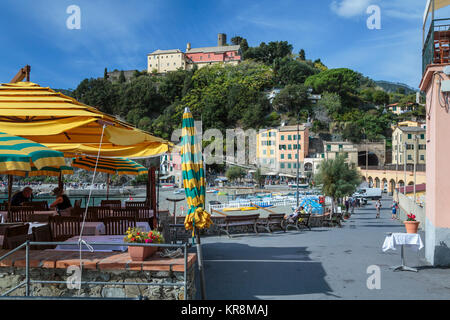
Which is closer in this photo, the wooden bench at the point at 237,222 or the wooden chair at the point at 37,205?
the wooden chair at the point at 37,205

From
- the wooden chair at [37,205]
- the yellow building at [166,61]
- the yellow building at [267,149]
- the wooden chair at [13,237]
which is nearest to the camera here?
the wooden chair at [13,237]

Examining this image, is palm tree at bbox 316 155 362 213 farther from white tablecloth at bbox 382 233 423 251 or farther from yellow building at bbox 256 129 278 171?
yellow building at bbox 256 129 278 171

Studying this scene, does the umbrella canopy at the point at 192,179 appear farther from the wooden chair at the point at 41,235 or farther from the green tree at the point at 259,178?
the green tree at the point at 259,178

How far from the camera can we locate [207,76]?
107m

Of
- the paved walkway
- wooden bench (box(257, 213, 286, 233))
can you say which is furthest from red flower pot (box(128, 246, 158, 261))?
wooden bench (box(257, 213, 286, 233))

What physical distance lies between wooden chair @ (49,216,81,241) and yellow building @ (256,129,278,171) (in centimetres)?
7153

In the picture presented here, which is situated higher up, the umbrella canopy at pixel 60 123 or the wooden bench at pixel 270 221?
the umbrella canopy at pixel 60 123

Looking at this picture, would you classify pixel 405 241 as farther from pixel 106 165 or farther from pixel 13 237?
pixel 106 165

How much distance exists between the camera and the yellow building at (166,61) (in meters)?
130

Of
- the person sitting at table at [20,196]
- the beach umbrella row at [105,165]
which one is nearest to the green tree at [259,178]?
the beach umbrella row at [105,165]

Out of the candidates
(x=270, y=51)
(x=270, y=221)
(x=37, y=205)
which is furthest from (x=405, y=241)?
(x=270, y=51)

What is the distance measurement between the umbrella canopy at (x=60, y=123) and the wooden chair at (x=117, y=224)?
1.30m

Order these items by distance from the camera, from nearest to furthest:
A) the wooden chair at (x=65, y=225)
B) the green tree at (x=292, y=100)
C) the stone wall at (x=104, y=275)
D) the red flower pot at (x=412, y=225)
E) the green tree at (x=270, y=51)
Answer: the stone wall at (x=104, y=275)
the wooden chair at (x=65, y=225)
the red flower pot at (x=412, y=225)
the green tree at (x=292, y=100)
the green tree at (x=270, y=51)
